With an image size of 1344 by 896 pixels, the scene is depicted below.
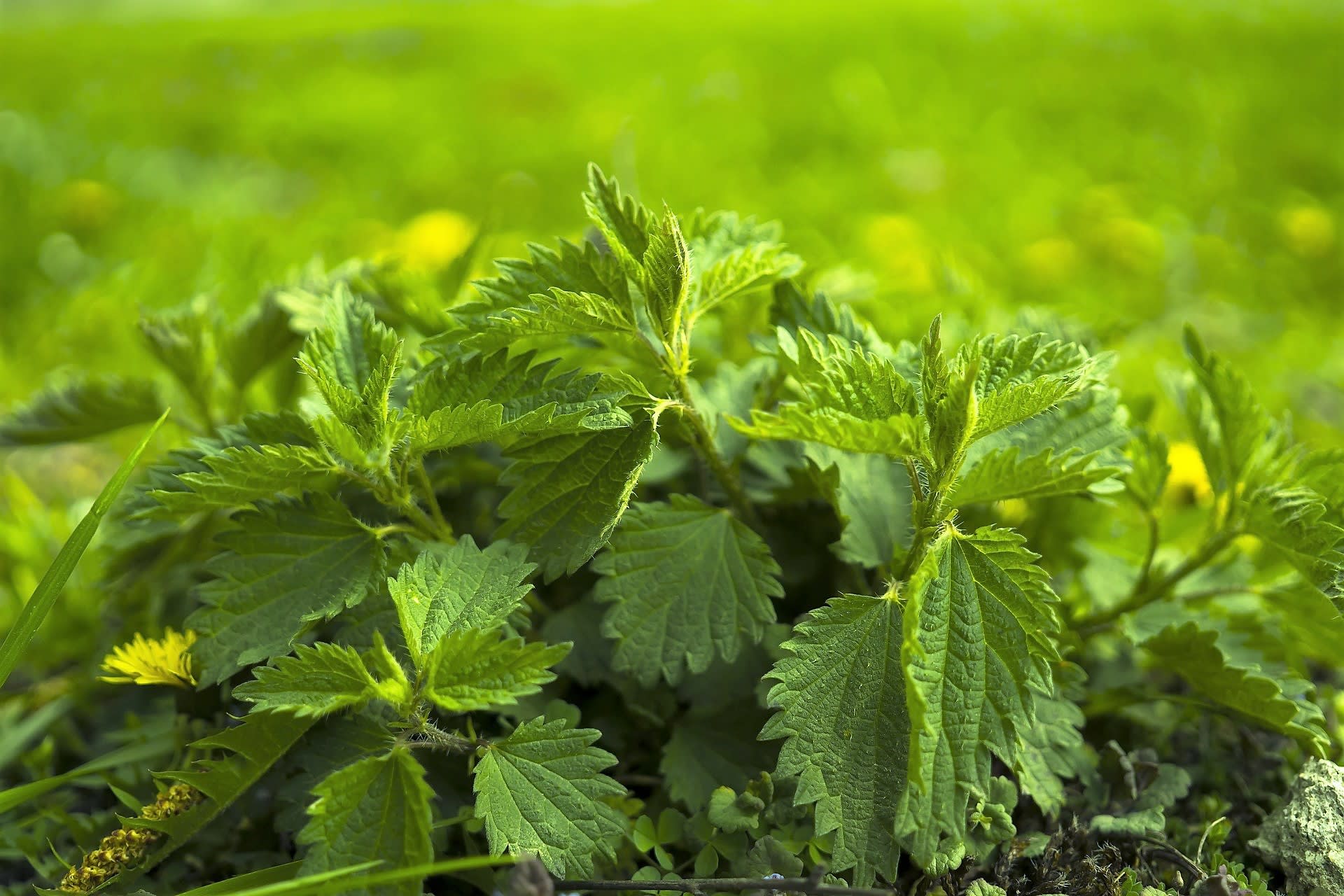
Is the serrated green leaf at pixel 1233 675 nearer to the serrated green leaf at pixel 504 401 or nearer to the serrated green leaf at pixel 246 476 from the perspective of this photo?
the serrated green leaf at pixel 504 401

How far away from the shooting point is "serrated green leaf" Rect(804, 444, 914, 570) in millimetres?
1495

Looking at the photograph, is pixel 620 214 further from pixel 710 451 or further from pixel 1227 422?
pixel 1227 422

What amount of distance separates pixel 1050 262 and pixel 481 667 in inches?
120

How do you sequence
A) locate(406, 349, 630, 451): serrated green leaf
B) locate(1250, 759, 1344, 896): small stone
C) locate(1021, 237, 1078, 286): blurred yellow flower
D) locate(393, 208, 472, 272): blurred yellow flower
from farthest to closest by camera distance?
locate(1021, 237, 1078, 286): blurred yellow flower → locate(393, 208, 472, 272): blurred yellow flower → locate(1250, 759, 1344, 896): small stone → locate(406, 349, 630, 451): serrated green leaf

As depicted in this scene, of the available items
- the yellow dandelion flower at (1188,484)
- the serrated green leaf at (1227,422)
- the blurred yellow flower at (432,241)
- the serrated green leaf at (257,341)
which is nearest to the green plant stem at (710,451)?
the serrated green leaf at (1227,422)

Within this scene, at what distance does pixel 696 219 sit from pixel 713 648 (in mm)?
692

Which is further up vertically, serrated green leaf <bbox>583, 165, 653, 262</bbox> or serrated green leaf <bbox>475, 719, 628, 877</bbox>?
serrated green leaf <bbox>583, 165, 653, 262</bbox>

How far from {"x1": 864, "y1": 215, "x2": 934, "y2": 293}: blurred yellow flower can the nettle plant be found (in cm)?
167

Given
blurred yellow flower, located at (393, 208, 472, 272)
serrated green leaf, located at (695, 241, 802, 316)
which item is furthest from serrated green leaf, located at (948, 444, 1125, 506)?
blurred yellow flower, located at (393, 208, 472, 272)

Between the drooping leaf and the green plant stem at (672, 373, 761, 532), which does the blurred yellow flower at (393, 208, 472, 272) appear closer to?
the green plant stem at (672, 373, 761, 532)

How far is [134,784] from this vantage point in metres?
1.69

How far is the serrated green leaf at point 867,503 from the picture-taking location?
4.91ft

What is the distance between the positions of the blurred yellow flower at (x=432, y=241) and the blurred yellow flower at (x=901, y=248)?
4.76 ft

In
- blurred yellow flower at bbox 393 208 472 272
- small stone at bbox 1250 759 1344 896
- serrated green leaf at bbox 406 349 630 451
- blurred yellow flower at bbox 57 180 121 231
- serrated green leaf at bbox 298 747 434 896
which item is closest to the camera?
serrated green leaf at bbox 298 747 434 896
